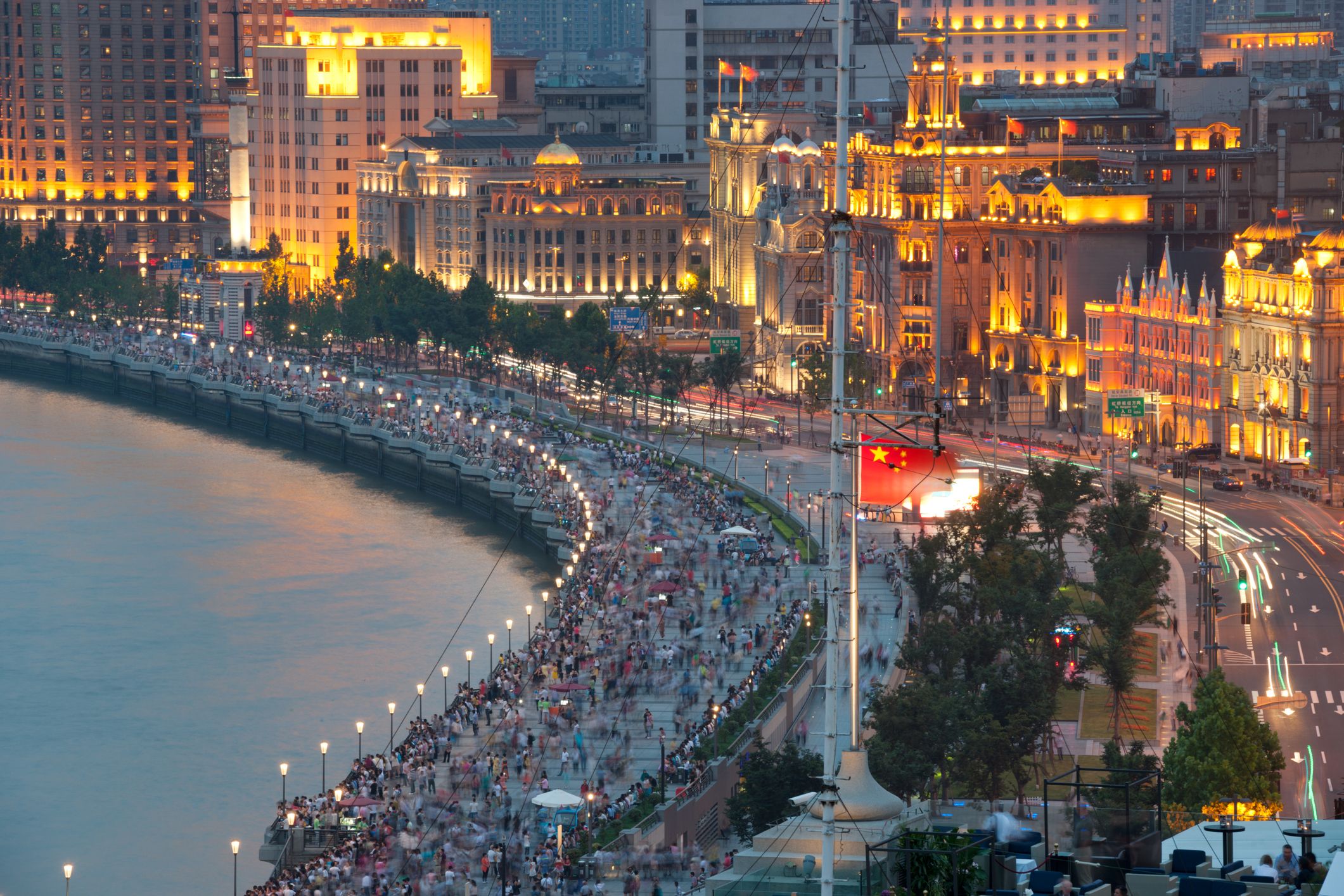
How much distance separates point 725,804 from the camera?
3093 inches

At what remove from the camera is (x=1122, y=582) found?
98.3 meters

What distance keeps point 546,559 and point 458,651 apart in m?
23.8

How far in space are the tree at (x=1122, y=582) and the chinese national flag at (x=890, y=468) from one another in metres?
26.4

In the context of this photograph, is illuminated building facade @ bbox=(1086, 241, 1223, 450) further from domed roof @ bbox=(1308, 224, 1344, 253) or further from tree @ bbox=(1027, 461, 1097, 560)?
tree @ bbox=(1027, 461, 1097, 560)

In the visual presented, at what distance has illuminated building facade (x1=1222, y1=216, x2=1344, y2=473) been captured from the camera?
14075cm

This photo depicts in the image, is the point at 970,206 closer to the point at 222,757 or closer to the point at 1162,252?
the point at 1162,252

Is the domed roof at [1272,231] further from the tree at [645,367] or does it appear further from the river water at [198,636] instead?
the river water at [198,636]

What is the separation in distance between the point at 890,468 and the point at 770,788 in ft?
86.7

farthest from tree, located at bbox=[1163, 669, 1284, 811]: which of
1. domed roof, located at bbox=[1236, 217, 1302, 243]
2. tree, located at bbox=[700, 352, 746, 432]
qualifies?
tree, located at bbox=[700, 352, 746, 432]

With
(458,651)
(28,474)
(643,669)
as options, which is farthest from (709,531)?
(28,474)

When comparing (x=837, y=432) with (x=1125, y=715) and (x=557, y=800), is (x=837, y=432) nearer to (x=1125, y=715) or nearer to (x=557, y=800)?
(x=557, y=800)

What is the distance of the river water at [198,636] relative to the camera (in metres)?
96.1

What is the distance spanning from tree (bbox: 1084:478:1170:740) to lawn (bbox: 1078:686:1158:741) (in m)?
0.26

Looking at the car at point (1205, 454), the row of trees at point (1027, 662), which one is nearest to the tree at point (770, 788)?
the row of trees at point (1027, 662)
